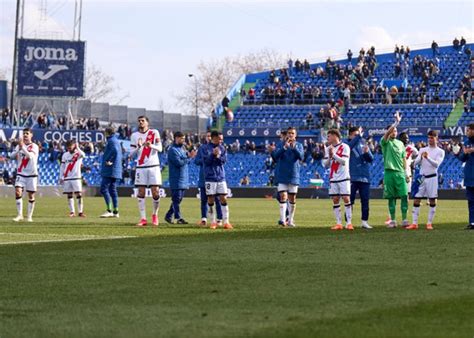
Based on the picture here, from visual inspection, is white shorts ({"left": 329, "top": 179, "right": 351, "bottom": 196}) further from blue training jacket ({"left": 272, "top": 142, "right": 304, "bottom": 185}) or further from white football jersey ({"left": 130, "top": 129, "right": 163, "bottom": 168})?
white football jersey ({"left": 130, "top": 129, "right": 163, "bottom": 168})

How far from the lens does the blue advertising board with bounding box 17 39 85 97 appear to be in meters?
62.9

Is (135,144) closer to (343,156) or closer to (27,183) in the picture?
(27,183)

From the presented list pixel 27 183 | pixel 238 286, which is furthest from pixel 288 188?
pixel 238 286

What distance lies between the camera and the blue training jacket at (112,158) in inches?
1075

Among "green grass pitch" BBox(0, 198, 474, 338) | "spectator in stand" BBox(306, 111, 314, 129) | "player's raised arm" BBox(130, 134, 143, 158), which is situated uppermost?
"spectator in stand" BBox(306, 111, 314, 129)

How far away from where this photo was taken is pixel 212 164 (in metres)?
22.6

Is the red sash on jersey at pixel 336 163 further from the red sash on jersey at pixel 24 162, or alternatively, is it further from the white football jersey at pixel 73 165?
the white football jersey at pixel 73 165

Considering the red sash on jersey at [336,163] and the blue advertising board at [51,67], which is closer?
the red sash on jersey at [336,163]

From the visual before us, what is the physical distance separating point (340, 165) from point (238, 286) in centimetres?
1174

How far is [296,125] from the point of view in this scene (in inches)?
2662

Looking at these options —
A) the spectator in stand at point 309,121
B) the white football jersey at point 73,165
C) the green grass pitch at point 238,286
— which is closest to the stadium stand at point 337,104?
the spectator in stand at point 309,121

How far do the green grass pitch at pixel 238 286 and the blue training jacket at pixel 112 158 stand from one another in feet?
28.8

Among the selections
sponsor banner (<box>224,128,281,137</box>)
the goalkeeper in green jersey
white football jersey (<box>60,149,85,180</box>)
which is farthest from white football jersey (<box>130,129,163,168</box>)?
sponsor banner (<box>224,128,281,137</box>)

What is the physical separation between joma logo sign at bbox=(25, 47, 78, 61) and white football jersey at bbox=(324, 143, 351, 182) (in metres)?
42.7
